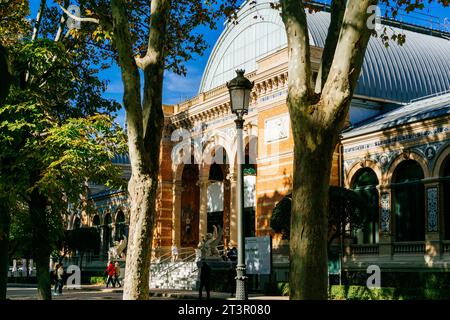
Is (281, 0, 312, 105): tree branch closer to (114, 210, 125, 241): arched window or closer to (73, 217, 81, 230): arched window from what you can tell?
(114, 210, 125, 241): arched window

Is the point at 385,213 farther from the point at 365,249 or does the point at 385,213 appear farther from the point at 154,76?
the point at 154,76

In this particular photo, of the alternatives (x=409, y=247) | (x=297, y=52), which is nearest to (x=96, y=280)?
(x=409, y=247)

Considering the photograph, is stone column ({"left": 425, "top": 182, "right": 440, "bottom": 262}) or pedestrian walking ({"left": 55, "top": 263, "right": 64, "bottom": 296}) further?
pedestrian walking ({"left": 55, "top": 263, "right": 64, "bottom": 296})

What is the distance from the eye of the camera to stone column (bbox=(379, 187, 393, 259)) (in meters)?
26.1

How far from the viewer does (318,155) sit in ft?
24.7

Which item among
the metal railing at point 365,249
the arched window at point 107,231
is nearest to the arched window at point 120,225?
the arched window at point 107,231

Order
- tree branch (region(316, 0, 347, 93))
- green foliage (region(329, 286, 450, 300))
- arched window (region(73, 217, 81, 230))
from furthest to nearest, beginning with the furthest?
1. arched window (region(73, 217, 81, 230))
2. green foliage (region(329, 286, 450, 300))
3. tree branch (region(316, 0, 347, 93))

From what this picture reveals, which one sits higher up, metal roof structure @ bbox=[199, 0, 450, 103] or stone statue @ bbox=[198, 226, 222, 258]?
metal roof structure @ bbox=[199, 0, 450, 103]

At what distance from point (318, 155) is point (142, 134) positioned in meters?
3.18

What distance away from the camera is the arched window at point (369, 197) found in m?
27.0

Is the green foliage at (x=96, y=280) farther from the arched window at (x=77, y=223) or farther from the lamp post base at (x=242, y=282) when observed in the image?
the lamp post base at (x=242, y=282)

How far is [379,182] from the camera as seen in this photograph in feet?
87.5

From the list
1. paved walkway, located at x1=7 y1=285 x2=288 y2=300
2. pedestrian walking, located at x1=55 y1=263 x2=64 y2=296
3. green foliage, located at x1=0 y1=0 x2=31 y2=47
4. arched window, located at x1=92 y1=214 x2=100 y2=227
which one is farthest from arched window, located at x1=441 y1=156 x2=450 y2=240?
arched window, located at x1=92 y1=214 x2=100 y2=227

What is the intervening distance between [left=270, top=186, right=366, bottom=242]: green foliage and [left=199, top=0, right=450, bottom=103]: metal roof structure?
10894mm
